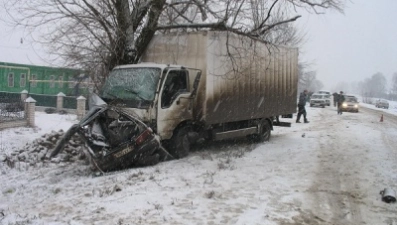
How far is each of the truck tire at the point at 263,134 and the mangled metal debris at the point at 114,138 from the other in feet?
17.1

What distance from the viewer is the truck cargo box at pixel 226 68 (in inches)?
389

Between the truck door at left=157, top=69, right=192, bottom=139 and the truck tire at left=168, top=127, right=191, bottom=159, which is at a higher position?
the truck door at left=157, top=69, right=192, bottom=139

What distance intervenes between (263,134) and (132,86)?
18.7 feet

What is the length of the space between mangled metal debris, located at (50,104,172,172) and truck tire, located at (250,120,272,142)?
17.1 feet

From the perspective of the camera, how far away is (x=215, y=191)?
6586mm

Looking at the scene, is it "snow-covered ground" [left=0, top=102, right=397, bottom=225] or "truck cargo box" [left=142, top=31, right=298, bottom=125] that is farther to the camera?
"truck cargo box" [left=142, top=31, right=298, bottom=125]

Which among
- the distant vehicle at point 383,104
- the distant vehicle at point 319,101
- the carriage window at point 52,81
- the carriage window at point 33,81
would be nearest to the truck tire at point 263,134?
the carriage window at point 52,81

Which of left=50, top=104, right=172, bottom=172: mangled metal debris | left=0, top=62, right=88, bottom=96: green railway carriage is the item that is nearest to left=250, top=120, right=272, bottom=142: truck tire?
left=50, top=104, right=172, bottom=172: mangled metal debris

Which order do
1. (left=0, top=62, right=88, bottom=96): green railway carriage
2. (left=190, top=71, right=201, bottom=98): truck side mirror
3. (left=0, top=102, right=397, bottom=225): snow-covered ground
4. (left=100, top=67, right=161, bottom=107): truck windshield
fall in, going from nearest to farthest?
(left=0, top=102, right=397, bottom=225): snow-covered ground
(left=100, top=67, right=161, bottom=107): truck windshield
(left=190, top=71, right=201, bottom=98): truck side mirror
(left=0, top=62, right=88, bottom=96): green railway carriage

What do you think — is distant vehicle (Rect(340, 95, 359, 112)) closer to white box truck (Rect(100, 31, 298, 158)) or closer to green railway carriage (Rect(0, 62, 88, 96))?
green railway carriage (Rect(0, 62, 88, 96))

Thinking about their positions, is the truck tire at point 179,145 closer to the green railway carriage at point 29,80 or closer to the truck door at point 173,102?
the truck door at point 173,102

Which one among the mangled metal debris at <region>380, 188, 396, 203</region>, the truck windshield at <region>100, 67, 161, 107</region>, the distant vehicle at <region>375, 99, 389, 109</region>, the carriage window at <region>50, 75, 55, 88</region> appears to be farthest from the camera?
the distant vehicle at <region>375, 99, 389, 109</region>

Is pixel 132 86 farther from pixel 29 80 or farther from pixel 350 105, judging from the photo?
pixel 350 105

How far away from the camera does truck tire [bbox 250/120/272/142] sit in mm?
12883
